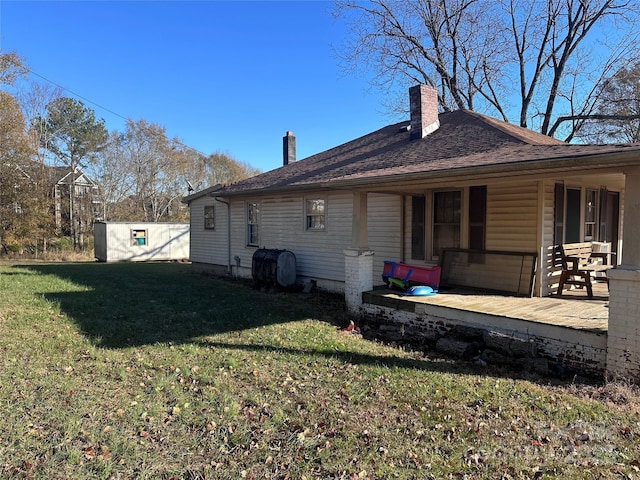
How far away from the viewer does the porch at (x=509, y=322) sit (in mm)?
5027

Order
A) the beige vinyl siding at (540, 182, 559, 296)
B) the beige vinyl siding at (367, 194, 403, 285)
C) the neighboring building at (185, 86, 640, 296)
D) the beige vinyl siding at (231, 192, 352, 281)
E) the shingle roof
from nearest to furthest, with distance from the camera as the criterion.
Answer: the shingle roof
the neighboring building at (185, 86, 640, 296)
the beige vinyl siding at (540, 182, 559, 296)
the beige vinyl siding at (367, 194, 403, 285)
the beige vinyl siding at (231, 192, 352, 281)

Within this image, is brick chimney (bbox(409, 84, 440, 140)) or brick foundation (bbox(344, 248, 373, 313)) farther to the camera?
brick chimney (bbox(409, 84, 440, 140))

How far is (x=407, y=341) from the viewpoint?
666 centimetres

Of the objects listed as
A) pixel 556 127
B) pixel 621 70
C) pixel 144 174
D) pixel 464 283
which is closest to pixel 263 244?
pixel 464 283

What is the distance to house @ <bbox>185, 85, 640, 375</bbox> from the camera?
5109mm

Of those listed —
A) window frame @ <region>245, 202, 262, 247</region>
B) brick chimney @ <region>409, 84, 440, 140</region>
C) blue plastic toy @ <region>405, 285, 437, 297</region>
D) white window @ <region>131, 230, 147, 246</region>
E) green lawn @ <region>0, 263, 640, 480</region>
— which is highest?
brick chimney @ <region>409, 84, 440, 140</region>

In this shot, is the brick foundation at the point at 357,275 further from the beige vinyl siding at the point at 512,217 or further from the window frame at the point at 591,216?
the window frame at the point at 591,216

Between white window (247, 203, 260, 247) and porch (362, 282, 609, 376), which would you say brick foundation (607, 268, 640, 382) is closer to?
porch (362, 282, 609, 376)

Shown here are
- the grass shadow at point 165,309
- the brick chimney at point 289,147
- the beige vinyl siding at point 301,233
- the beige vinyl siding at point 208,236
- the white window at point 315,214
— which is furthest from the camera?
the brick chimney at point 289,147

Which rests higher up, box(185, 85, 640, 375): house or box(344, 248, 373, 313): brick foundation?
box(185, 85, 640, 375): house

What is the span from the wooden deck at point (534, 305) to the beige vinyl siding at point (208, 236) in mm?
7565

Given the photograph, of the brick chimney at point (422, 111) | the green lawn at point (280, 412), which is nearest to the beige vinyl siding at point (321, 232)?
the brick chimney at point (422, 111)

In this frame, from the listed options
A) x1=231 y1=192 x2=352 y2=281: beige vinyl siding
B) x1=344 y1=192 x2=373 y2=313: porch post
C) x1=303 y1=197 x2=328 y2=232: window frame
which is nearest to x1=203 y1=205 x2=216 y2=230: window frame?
x1=231 y1=192 x2=352 y2=281: beige vinyl siding

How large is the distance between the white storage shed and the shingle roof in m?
10.9
